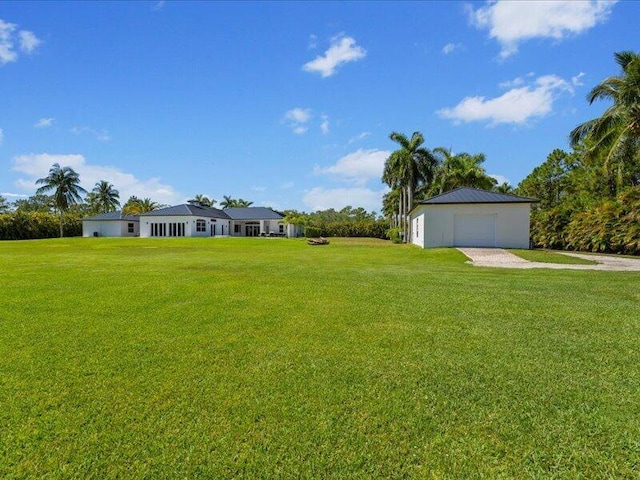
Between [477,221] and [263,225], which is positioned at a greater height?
[263,225]

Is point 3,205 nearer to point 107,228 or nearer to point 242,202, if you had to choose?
point 107,228

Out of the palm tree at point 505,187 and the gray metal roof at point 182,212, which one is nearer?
the gray metal roof at point 182,212

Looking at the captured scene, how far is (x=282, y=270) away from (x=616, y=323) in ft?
26.9

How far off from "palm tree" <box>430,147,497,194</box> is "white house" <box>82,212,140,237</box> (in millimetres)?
39749

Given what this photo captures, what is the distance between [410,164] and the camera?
110 feet

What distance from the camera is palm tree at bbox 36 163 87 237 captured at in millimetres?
48250

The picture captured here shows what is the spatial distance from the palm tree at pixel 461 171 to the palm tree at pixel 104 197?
5514 centimetres

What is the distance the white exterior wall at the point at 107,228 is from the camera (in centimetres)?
4862

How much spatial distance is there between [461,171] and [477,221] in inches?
608

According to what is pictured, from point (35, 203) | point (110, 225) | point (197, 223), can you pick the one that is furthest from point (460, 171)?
point (35, 203)

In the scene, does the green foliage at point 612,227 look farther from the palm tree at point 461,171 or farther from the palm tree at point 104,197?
the palm tree at point 104,197

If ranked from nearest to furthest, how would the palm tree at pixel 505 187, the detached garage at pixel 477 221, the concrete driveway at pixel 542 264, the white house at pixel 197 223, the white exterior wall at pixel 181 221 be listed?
1. the concrete driveway at pixel 542 264
2. the detached garage at pixel 477 221
3. the white exterior wall at pixel 181 221
4. the white house at pixel 197 223
5. the palm tree at pixel 505 187

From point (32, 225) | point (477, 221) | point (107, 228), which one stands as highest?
point (32, 225)

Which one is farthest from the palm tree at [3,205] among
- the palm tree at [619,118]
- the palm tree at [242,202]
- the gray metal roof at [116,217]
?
the palm tree at [619,118]
